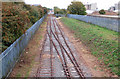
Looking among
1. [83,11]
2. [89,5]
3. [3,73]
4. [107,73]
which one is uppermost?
[89,5]

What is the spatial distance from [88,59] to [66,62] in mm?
2083

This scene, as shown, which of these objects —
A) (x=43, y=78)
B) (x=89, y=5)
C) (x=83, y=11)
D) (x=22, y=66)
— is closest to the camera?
(x=43, y=78)

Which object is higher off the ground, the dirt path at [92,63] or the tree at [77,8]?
the tree at [77,8]

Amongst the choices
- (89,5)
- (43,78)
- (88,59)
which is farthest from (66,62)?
(89,5)

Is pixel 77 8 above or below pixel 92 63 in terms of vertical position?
above

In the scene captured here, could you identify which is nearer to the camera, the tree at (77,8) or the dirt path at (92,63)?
the dirt path at (92,63)

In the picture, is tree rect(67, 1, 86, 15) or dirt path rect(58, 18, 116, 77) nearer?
dirt path rect(58, 18, 116, 77)

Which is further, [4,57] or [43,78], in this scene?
[43,78]

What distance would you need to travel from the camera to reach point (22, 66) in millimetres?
10227

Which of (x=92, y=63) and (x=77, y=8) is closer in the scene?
(x=92, y=63)

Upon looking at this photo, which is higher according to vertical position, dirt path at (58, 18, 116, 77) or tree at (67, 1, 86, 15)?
tree at (67, 1, 86, 15)

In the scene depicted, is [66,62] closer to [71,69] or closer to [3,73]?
[71,69]

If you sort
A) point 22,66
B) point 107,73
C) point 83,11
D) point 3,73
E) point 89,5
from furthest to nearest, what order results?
1. point 89,5
2. point 83,11
3. point 22,66
4. point 107,73
5. point 3,73

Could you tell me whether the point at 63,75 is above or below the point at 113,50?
below
